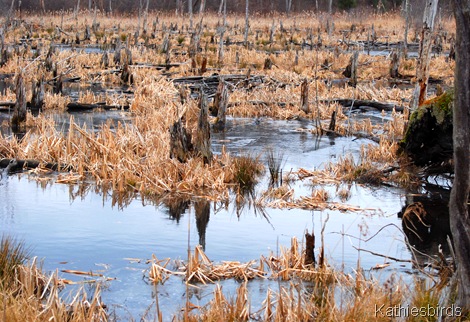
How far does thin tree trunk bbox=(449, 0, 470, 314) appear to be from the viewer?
192 inches

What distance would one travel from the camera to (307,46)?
37125mm

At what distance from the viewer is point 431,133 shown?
1140 centimetres

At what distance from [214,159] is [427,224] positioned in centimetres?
376

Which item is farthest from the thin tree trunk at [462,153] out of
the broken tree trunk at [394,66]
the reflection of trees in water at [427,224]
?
the broken tree trunk at [394,66]

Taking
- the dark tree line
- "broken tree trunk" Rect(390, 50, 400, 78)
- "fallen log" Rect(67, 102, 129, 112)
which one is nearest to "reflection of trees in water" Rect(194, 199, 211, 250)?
"fallen log" Rect(67, 102, 129, 112)

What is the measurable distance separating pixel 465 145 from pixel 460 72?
51 cm

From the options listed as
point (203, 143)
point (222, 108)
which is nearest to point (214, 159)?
point (203, 143)

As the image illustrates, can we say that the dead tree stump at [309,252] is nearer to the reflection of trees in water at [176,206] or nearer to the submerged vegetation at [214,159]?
the submerged vegetation at [214,159]

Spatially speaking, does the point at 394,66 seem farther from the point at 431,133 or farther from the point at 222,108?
the point at 431,133

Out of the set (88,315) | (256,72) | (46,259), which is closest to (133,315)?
(88,315)

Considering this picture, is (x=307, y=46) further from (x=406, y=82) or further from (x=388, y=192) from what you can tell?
(x=388, y=192)

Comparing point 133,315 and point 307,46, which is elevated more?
point 307,46

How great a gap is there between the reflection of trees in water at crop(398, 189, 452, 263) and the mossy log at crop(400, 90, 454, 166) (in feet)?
2.23

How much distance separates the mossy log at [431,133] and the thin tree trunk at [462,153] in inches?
234
